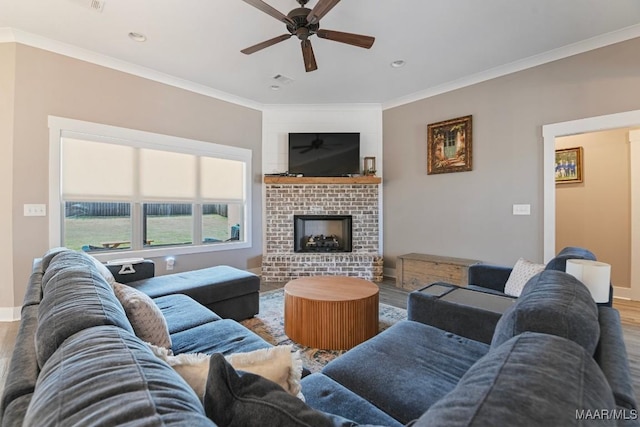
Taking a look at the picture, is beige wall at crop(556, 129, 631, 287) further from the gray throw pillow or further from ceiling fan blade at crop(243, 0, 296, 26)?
the gray throw pillow

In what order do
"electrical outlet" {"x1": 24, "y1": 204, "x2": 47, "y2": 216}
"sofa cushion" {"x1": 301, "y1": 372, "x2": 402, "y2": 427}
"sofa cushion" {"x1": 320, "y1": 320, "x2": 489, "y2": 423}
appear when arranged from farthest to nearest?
"electrical outlet" {"x1": 24, "y1": 204, "x2": 47, "y2": 216}
"sofa cushion" {"x1": 320, "y1": 320, "x2": 489, "y2": 423}
"sofa cushion" {"x1": 301, "y1": 372, "x2": 402, "y2": 427}

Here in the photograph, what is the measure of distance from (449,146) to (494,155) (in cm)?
61

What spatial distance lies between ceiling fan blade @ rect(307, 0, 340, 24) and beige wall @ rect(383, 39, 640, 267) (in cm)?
271

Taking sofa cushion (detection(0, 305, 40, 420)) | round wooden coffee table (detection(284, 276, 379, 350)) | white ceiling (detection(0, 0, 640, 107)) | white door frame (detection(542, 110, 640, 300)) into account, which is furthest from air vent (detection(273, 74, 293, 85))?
sofa cushion (detection(0, 305, 40, 420))

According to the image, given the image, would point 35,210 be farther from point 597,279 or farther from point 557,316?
point 597,279

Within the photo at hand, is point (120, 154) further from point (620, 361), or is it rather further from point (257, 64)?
point (620, 361)

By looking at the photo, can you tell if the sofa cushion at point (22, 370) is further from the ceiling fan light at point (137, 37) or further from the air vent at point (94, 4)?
the ceiling fan light at point (137, 37)

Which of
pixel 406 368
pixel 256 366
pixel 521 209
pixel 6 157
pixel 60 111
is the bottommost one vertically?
pixel 406 368

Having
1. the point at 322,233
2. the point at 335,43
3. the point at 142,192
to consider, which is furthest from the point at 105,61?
the point at 322,233

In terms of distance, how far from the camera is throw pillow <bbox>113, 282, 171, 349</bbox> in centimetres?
133

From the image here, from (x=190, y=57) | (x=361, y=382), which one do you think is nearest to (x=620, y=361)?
(x=361, y=382)

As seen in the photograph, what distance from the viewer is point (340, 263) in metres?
4.62

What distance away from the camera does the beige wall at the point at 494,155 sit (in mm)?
3045

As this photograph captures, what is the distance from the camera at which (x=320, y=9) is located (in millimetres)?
2105
